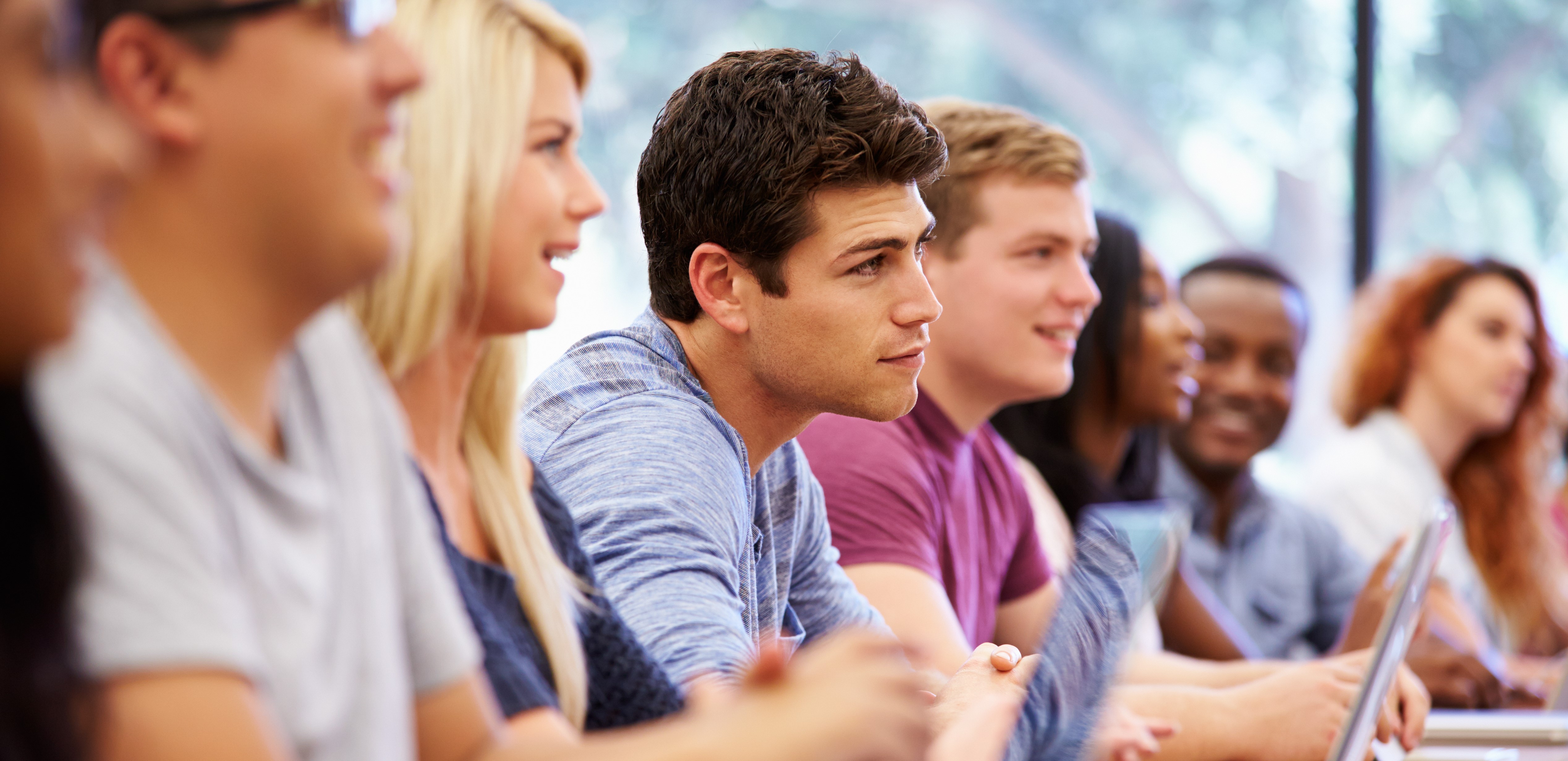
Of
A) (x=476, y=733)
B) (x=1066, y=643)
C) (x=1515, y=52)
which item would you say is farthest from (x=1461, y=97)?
(x=476, y=733)

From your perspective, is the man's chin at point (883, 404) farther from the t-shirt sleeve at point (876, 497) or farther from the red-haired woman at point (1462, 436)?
the red-haired woman at point (1462, 436)

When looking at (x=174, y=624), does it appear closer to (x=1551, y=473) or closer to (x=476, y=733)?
(x=476, y=733)

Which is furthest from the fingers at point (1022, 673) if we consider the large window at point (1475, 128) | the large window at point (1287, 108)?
the large window at point (1475, 128)

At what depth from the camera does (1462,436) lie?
305cm

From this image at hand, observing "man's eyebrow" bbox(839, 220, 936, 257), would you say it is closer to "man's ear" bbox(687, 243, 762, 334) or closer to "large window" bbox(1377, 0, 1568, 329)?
"man's ear" bbox(687, 243, 762, 334)

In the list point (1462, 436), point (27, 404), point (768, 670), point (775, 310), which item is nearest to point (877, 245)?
point (775, 310)

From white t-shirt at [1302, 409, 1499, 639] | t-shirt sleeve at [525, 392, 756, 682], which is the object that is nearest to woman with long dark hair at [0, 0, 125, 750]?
t-shirt sleeve at [525, 392, 756, 682]

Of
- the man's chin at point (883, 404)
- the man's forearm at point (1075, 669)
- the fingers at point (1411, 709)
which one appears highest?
the man's chin at point (883, 404)

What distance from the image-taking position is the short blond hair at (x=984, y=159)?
194cm

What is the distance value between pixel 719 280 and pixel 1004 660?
0.45 metres

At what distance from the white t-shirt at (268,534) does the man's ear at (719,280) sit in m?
0.69

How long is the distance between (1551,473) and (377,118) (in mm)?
3596

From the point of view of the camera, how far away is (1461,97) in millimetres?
4145

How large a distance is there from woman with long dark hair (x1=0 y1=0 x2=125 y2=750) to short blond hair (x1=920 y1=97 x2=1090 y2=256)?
153 cm
